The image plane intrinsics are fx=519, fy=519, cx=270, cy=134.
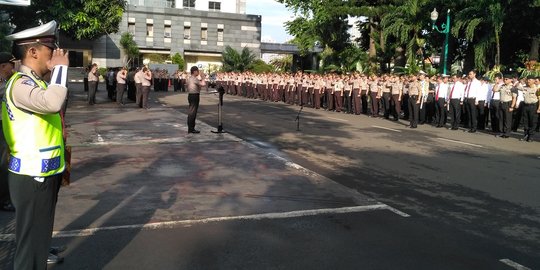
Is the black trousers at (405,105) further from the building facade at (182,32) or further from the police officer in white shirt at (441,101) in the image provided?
the building facade at (182,32)

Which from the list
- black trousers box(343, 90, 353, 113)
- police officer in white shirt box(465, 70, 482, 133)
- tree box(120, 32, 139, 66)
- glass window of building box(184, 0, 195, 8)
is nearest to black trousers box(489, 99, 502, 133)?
police officer in white shirt box(465, 70, 482, 133)

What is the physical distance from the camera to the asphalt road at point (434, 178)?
519cm

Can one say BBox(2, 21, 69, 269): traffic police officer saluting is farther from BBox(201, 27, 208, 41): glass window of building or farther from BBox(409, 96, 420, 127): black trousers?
BBox(201, 27, 208, 41): glass window of building

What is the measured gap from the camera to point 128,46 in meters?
60.2

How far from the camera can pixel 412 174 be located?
8.88m

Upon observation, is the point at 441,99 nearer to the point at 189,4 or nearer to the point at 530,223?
the point at 530,223

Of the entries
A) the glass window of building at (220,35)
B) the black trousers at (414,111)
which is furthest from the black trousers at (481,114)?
the glass window of building at (220,35)

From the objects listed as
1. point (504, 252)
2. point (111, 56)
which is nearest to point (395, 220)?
point (504, 252)

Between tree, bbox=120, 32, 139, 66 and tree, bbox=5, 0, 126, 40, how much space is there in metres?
37.8

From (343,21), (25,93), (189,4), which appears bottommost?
(25,93)

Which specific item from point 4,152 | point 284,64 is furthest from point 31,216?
point 284,64

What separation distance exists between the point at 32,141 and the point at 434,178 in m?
6.78

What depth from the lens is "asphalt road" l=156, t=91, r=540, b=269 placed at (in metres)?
5.19

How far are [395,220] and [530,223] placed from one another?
163 cm
